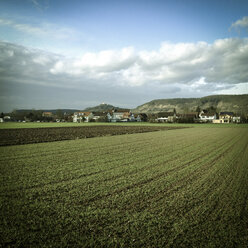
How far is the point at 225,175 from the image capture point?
8.23 metres

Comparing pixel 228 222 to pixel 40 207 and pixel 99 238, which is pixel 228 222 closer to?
pixel 99 238

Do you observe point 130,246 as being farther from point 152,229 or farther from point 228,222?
point 228,222

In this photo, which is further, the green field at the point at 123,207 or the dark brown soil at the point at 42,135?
the dark brown soil at the point at 42,135

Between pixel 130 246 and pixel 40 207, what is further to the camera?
pixel 40 207

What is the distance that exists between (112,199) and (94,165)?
4382 mm

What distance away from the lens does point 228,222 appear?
4.46m

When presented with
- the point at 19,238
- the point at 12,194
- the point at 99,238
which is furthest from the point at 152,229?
the point at 12,194

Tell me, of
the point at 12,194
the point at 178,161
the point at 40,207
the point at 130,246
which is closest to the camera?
the point at 130,246

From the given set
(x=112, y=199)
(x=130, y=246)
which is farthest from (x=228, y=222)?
(x=112, y=199)

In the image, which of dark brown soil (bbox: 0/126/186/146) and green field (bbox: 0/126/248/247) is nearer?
green field (bbox: 0/126/248/247)

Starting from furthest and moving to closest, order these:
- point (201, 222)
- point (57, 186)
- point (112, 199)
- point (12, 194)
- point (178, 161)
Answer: point (178, 161)
point (57, 186)
point (12, 194)
point (112, 199)
point (201, 222)

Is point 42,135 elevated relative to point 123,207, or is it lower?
lower

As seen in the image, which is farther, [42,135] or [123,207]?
[42,135]

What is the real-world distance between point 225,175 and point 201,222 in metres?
4.82
